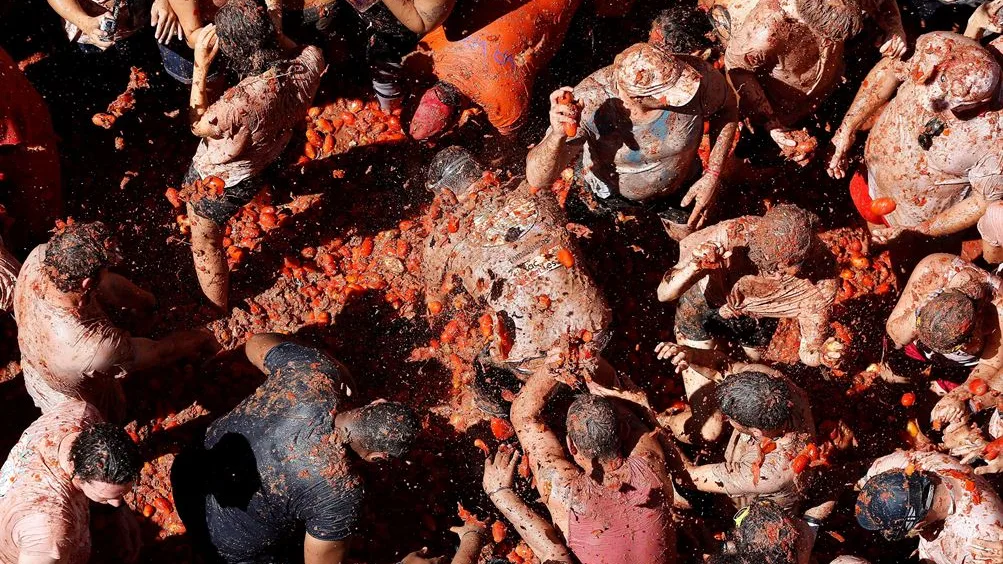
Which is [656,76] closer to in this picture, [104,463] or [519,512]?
[519,512]

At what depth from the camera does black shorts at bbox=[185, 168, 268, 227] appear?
698cm

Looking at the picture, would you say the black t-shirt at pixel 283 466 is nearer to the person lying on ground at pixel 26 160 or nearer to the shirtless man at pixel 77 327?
the shirtless man at pixel 77 327

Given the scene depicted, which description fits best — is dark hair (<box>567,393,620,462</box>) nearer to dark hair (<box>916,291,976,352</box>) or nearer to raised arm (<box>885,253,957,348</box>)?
dark hair (<box>916,291,976,352</box>)

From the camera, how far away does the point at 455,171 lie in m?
6.86

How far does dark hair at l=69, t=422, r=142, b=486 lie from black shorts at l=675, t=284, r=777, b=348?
3775 mm

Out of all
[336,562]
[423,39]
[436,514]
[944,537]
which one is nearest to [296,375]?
[336,562]

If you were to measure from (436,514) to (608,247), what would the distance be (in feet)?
8.36

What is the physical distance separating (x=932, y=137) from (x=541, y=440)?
3318mm

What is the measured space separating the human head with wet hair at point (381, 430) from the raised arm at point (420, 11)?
280cm

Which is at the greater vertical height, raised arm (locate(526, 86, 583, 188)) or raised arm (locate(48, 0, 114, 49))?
raised arm (locate(48, 0, 114, 49))

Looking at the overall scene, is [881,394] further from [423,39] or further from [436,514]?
[423,39]

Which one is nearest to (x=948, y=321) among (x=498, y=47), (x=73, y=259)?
(x=498, y=47)

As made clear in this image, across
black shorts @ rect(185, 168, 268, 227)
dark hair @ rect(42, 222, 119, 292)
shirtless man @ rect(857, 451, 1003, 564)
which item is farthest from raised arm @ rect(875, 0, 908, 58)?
dark hair @ rect(42, 222, 119, 292)

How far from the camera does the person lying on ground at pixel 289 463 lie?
590cm
